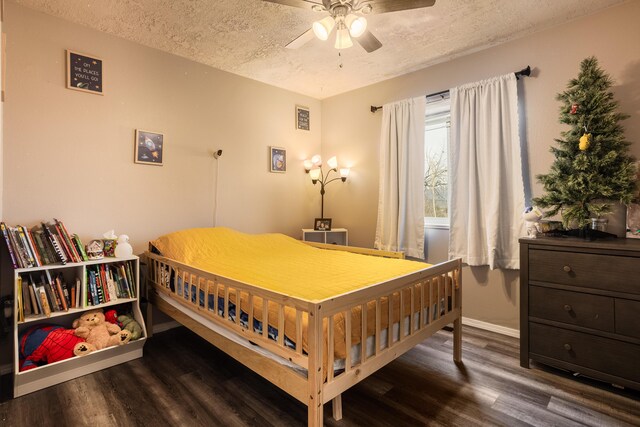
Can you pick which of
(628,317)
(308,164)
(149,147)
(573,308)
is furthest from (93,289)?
(628,317)

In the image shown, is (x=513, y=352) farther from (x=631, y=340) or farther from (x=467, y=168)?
(x=467, y=168)

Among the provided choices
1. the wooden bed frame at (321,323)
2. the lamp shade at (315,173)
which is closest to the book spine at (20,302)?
the wooden bed frame at (321,323)

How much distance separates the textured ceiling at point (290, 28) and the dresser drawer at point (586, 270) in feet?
5.59

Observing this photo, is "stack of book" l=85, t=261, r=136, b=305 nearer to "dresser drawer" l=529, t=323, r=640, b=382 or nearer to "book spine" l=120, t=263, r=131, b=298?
"book spine" l=120, t=263, r=131, b=298

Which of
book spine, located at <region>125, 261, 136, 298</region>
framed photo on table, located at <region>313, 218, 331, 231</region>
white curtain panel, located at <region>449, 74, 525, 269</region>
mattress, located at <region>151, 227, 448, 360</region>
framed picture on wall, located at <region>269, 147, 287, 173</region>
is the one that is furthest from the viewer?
framed photo on table, located at <region>313, 218, 331, 231</region>

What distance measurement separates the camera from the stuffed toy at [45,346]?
198 cm

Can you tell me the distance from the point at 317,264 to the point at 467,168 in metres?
1.64

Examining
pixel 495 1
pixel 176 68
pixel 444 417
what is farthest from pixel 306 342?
pixel 176 68

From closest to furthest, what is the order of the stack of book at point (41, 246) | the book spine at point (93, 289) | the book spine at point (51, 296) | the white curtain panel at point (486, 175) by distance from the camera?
the stack of book at point (41, 246), the book spine at point (51, 296), the book spine at point (93, 289), the white curtain panel at point (486, 175)

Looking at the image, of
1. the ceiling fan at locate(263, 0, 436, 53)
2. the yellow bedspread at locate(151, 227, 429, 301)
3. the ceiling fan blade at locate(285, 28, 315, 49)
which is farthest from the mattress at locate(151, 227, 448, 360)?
the ceiling fan blade at locate(285, 28, 315, 49)

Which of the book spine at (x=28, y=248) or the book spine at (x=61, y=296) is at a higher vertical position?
the book spine at (x=28, y=248)

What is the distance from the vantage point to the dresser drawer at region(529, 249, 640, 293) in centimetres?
184

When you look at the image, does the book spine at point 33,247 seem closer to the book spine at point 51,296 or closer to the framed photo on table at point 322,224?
the book spine at point 51,296

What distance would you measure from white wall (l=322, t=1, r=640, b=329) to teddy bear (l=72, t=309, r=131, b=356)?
251 centimetres
